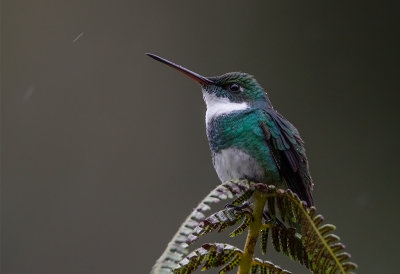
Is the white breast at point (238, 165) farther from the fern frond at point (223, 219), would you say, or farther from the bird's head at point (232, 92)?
the fern frond at point (223, 219)

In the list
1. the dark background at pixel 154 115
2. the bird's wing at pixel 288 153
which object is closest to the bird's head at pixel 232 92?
the bird's wing at pixel 288 153

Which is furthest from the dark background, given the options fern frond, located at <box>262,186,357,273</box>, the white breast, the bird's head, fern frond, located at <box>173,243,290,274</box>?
fern frond, located at <box>173,243,290,274</box>

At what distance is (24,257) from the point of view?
7148 millimetres

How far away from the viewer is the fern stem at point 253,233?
1.20 meters

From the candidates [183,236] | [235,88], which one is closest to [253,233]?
[183,236]

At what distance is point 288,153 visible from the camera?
2.48 meters

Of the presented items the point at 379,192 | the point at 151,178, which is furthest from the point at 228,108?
the point at 151,178

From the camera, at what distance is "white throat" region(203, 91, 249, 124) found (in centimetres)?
290

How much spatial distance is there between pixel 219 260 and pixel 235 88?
182cm

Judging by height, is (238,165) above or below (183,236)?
above

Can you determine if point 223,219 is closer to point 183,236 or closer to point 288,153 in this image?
point 183,236

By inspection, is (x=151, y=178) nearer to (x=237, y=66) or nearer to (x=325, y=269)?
(x=237, y=66)

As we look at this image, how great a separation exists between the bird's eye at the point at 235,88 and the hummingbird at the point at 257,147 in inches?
4.8

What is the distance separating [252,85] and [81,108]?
5.51 meters
